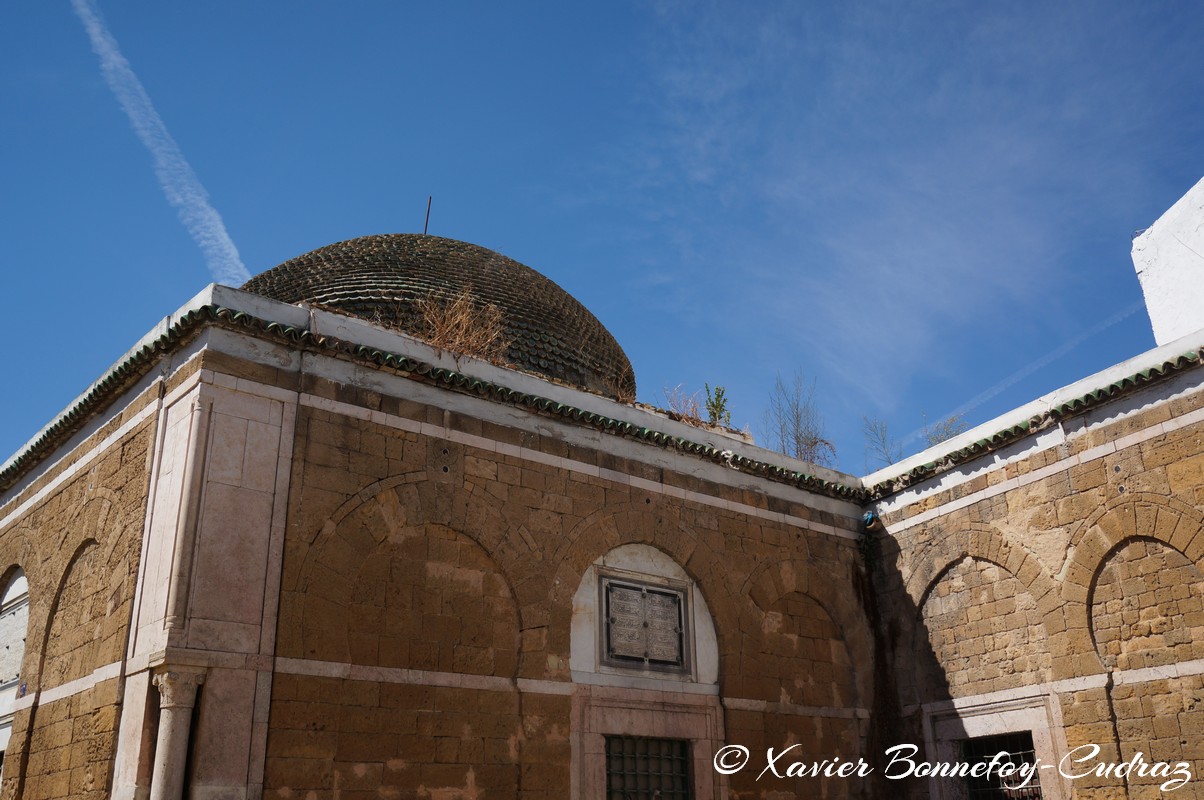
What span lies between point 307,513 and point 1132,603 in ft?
20.6

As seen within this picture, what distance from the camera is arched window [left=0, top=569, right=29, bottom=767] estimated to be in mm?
7793

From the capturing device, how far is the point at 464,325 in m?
8.37

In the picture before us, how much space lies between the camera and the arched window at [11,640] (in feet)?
25.6

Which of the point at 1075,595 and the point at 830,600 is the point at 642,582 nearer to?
the point at 830,600

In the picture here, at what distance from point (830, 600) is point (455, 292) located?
4.91 metres

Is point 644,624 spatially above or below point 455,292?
below

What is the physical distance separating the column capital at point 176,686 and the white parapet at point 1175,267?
9.99 meters

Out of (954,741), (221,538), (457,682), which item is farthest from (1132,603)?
(221,538)

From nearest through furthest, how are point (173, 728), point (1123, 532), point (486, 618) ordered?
point (173, 728) → point (486, 618) → point (1123, 532)

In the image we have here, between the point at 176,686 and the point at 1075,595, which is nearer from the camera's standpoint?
the point at 176,686

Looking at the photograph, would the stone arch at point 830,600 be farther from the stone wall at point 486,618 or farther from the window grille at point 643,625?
the window grille at point 643,625

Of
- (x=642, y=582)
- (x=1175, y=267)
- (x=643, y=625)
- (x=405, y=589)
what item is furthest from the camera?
(x=1175, y=267)

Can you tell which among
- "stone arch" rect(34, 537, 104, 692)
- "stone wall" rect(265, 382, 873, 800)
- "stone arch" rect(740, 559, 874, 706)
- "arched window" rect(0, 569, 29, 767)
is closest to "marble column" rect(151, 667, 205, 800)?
"stone wall" rect(265, 382, 873, 800)

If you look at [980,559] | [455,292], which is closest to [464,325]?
→ [455,292]
